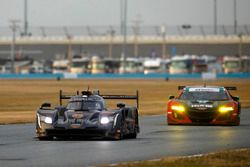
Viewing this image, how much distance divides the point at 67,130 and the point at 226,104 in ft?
30.9

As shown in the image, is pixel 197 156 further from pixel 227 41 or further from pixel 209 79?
pixel 227 41

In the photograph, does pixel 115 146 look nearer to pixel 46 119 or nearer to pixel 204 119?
pixel 46 119

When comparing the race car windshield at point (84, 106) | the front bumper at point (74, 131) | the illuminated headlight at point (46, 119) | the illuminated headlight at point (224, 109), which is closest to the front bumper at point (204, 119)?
the illuminated headlight at point (224, 109)

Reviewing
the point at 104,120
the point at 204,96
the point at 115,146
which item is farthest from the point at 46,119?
the point at 204,96

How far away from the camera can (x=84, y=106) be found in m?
25.3

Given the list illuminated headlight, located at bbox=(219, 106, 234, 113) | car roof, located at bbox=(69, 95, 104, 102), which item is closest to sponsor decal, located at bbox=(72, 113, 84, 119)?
car roof, located at bbox=(69, 95, 104, 102)

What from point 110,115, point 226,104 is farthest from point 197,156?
point 226,104

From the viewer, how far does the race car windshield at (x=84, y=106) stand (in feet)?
82.9

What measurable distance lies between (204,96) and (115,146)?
1118 cm

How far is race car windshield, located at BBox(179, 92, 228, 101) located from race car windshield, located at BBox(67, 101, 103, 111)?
8.44 metres

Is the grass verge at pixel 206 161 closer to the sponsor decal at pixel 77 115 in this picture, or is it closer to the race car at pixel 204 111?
the sponsor decal at pixel 77 115

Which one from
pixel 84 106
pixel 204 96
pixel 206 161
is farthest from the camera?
pixel 204 96

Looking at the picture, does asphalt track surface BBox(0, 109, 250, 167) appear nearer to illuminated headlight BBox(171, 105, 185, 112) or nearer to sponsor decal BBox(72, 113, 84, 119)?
sponsor decal BBox(72, 113, 84, 119)

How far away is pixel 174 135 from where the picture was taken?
27.7 m
